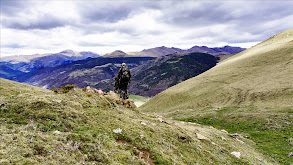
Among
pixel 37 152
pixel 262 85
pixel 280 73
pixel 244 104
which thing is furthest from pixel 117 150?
pixel 280 73

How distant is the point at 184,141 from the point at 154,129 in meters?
3.34

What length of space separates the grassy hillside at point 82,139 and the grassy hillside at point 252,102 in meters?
15.7

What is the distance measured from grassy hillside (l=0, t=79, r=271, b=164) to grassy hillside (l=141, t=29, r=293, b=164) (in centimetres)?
1568

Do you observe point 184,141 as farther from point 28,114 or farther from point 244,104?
point 244,104

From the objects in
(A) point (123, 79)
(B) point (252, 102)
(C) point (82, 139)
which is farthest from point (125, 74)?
(B) point (252, 102)

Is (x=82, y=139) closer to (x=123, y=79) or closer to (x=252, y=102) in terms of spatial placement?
(x=123, y=79)

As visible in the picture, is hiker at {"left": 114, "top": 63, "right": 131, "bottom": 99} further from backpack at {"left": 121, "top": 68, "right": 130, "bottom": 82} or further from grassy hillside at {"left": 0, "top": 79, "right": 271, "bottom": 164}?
grassy hillside at {"left": 0, "top": 79, "right": 271, "bottom": 164}

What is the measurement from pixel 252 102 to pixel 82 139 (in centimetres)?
5649

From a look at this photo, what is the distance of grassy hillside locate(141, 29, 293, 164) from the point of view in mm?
30547

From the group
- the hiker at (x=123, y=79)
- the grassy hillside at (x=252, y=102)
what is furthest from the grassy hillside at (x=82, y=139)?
the hiker at (x=123, y=79)

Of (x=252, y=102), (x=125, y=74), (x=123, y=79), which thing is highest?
(x=125, y=74)

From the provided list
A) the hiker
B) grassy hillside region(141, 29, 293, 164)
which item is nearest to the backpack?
the hiker

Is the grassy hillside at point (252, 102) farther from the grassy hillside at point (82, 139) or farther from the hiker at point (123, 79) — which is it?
the hiker at point (123, 79)

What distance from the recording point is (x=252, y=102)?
2058 inches
